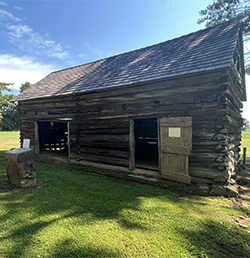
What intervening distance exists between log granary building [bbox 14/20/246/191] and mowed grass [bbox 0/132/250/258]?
1316 millimetres

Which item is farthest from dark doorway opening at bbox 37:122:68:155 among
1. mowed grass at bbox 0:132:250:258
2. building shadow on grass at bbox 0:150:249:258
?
mowed grass at bbox 0:132:250:258

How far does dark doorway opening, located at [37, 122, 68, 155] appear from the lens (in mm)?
10947

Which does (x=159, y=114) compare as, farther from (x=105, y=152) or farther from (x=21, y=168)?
(x=21, y=168)

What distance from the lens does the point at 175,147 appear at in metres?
5.13

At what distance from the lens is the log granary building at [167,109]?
4.71 metres

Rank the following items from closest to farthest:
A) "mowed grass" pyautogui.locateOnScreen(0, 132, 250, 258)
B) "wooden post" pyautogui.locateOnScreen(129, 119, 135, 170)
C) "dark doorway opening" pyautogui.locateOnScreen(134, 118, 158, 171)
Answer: "mowed grass" pyautogui.locateOnScreen(0, 132, 250, 258), "wooden post" pyautogui.locateOnScreen(129, 119, 135, 170), "dark doorway opening" pyautogui.locateOnScreen(134, 118, 158, 171)

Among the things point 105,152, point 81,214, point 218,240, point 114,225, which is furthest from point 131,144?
point 218,240

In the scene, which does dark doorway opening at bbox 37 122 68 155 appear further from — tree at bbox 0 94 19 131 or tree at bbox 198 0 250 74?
tree at bbox 0 94 19 131

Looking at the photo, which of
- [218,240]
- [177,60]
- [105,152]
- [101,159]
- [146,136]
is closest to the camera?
[218,240]

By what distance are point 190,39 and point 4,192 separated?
867 centimetres

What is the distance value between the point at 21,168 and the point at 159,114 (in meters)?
4.37

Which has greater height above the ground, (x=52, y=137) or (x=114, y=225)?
(x=52, y=137)

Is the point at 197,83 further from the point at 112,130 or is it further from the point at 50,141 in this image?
the point at 50,141

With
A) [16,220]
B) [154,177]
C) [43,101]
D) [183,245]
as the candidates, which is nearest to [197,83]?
[154,177]
